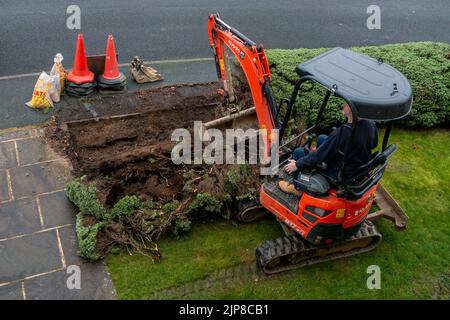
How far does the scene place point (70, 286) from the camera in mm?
5832

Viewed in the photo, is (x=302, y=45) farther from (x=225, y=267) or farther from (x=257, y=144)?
(x=225, y=267)

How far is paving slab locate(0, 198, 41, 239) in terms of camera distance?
6398 millimetres

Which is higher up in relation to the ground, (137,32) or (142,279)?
(137,32)

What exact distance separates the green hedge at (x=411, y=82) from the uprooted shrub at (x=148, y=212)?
2070mm

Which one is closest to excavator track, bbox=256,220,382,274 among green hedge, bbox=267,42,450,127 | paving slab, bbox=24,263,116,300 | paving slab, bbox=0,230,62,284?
paving slab, bbox=24,263,116,300

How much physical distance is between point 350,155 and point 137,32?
24.9 ft

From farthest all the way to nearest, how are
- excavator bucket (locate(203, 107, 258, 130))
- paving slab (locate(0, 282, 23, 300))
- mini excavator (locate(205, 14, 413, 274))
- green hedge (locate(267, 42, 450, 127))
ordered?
green hedge (locate(267, 42, 450, 127)) → excavator bucket (locate(203, 107, 258, 130)) → paving slab (locate(0, 282, 23, 300)) → mini excavator (locate(205, 14, 413, 274))

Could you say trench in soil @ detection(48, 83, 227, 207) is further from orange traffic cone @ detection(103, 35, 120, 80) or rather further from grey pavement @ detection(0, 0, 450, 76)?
grey pavement @ detection(0, 0, 450, 76)

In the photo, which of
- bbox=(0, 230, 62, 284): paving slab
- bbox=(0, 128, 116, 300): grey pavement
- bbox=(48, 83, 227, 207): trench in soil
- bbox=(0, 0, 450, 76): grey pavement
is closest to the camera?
bbox=(0, 128, 116, 300): grey pavement

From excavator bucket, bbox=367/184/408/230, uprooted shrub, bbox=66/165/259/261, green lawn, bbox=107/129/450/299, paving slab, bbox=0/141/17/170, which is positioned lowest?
green lawn, bbox=107/129/450/299

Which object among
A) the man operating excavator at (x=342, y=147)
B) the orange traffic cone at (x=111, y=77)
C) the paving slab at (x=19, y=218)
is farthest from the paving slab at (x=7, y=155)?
the man operating excavator at (x=342, y=147)
